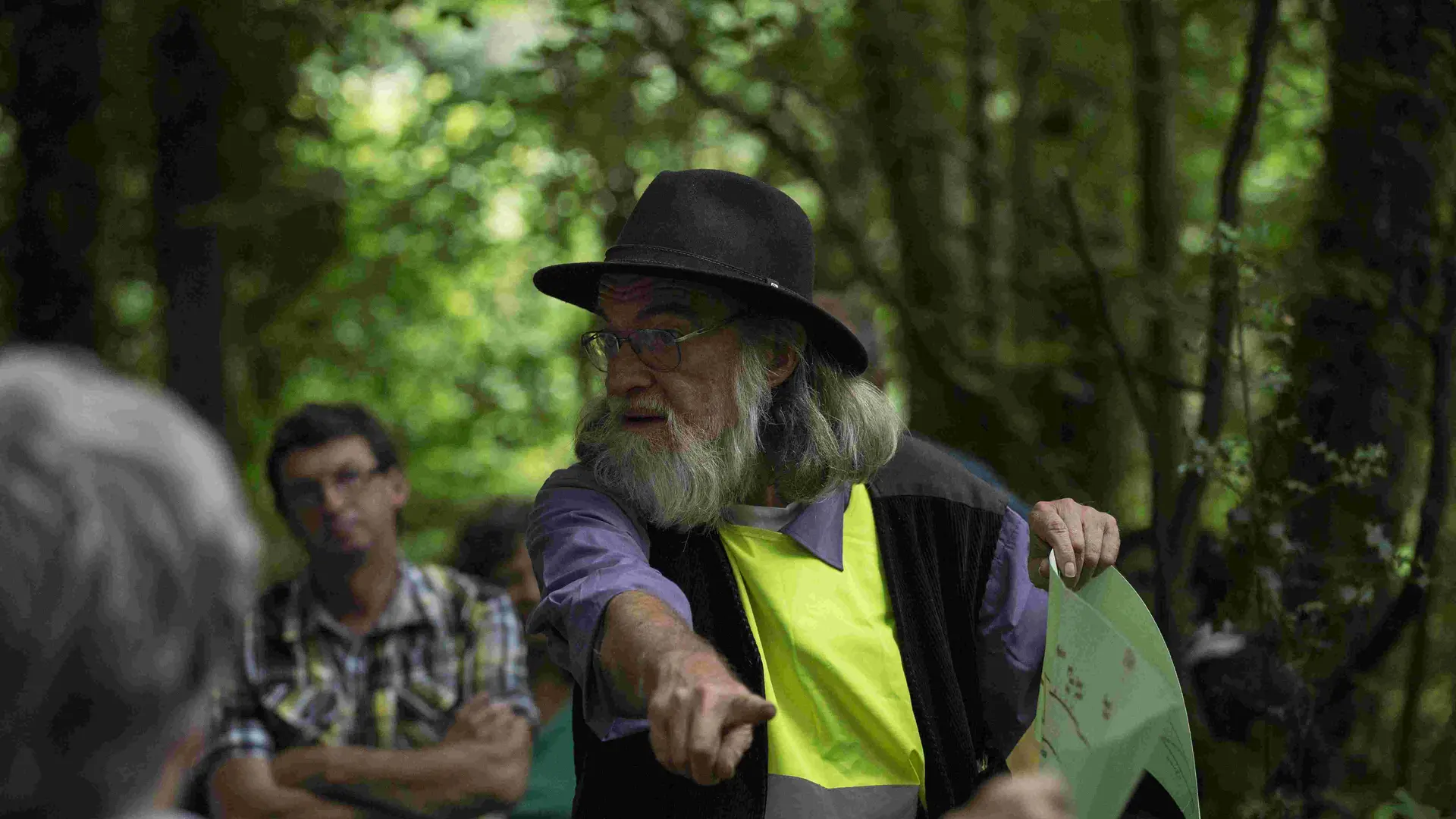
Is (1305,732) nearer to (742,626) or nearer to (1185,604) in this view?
(1185,604)

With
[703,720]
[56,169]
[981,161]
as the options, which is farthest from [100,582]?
[56,169]

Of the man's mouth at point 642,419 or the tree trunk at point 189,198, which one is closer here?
the man's mouth at point 642,419

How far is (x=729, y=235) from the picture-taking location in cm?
258

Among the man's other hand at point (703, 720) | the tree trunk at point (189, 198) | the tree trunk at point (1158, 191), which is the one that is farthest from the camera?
the tree trunk at point (189, 198)

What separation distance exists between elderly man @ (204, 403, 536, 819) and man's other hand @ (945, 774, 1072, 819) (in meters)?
3.02

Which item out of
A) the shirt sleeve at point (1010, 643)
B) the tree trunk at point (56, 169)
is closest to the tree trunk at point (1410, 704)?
the shirt sleeve at point (1010, 643)

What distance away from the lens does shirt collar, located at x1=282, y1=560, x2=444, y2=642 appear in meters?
4.35

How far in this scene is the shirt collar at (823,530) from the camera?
8.11 feet

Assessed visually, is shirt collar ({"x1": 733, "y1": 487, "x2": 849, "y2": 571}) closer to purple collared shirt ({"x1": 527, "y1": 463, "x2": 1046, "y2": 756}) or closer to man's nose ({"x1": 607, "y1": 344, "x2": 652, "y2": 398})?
purple collared shirt ({"x1": 527, "y1": 463, "x2": 1046, "y2": 756})

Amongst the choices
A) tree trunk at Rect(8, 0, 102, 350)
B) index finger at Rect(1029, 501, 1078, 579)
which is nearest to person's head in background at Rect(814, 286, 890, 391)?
index finger at Rect(1029, 501, 1078, 579)

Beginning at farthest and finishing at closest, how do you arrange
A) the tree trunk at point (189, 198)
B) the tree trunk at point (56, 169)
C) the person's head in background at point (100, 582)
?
1. the tree trunk at point (189, 198)
2. the tree trunk at point (56, 169)
3. the person's head in background at point (100, 582)

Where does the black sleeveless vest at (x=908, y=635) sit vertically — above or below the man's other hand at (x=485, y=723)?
above

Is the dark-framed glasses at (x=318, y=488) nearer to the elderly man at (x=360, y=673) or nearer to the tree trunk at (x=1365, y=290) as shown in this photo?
the elderly man at (x=360, y=673)

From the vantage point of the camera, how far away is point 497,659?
173 inches
